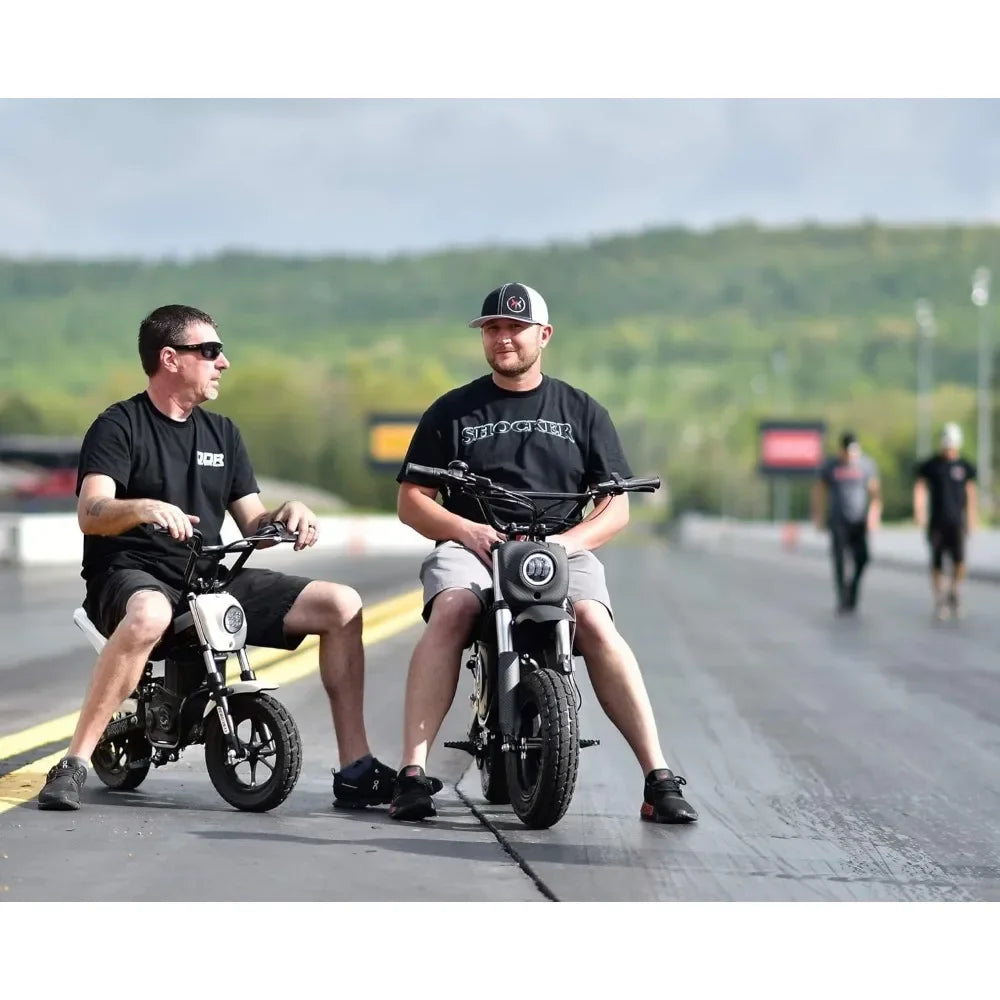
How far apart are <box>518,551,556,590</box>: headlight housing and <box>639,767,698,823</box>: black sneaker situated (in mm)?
833

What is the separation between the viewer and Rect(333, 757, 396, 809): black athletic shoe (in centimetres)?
692

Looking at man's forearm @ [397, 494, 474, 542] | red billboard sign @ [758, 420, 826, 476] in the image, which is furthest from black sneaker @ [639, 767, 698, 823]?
red billboard sign @ [758, 420, 826, 476]

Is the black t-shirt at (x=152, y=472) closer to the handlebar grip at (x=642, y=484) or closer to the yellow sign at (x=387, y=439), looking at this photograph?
the handlebar grip at (x=642, y=484)

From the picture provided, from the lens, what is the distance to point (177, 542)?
6984mm

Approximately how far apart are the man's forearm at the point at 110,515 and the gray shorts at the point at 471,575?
38.4 inches

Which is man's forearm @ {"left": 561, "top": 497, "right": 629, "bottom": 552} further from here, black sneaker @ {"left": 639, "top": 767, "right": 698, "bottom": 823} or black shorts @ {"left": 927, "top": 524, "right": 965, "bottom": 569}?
black shorts @ {"left": 927, "top": 524, "right": 965, "bottom": 569}

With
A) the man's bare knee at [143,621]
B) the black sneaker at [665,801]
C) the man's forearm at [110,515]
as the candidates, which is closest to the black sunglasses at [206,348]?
the man's forearm at [110,515]

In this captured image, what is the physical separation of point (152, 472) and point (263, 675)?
544 centimetres

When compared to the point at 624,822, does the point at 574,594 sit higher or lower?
higher

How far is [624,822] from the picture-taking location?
268 inches

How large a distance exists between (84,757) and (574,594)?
175 centimetres
